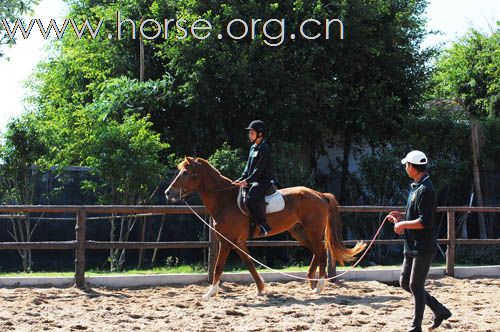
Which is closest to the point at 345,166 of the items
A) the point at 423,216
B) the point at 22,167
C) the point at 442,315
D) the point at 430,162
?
the point at 430,162

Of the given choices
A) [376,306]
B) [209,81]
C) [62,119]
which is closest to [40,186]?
[62,119]

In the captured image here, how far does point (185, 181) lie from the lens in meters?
9.20

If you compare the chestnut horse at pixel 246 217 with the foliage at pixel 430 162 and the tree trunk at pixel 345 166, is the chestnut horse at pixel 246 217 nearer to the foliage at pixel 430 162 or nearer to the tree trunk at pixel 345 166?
the foliage at pixel 430 162

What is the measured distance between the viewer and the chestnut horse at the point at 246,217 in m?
9.29

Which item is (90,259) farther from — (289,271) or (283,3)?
(283,3)

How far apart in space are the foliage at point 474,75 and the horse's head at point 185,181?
14367 mm

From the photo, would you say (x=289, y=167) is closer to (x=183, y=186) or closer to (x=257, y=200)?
(x=257, y=200)

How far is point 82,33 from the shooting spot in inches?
785

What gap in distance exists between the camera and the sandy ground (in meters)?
7.19

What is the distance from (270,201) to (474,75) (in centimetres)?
1701

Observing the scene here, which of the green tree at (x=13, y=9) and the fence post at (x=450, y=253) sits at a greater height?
the green tree at (x=13, y=9)

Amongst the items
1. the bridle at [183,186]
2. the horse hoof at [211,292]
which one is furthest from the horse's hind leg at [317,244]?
the horse hoof at [211,292]

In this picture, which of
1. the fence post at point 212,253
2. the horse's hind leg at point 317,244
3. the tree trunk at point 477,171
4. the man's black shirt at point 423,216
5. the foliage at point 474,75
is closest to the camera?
the man's black shirt at point 423,216

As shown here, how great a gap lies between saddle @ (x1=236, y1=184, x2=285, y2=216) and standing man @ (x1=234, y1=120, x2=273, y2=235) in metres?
0.10
